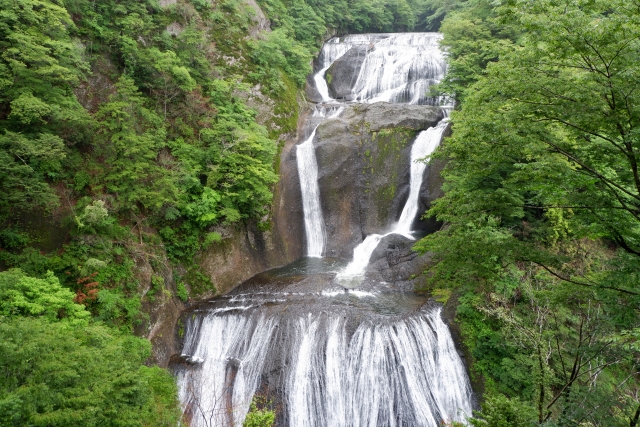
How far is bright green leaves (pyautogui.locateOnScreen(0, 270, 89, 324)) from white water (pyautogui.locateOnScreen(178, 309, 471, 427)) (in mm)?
4147

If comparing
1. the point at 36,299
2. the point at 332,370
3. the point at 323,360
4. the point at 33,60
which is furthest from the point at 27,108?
the point at 332,370

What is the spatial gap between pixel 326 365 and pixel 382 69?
22186mm

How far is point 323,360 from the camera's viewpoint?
10.4m

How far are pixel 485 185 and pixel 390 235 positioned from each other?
239 inches

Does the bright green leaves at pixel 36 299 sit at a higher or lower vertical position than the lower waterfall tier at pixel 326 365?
higher

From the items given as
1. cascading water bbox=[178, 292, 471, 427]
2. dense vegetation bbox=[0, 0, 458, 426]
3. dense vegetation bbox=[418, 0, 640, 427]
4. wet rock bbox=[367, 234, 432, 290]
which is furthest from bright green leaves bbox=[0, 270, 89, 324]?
wet rock bbox=[367, 234, 432, 290]

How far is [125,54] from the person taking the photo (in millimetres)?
13031

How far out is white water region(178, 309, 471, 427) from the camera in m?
9.74

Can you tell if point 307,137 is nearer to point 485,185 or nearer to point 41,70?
point 485,185

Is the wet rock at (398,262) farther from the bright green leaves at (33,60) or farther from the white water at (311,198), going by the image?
the bright green leaves at (33,60)

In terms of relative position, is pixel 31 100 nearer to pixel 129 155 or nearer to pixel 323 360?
pixel 129 155

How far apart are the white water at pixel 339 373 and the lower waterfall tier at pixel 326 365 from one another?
3 cm

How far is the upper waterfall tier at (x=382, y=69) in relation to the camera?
23.9 metres

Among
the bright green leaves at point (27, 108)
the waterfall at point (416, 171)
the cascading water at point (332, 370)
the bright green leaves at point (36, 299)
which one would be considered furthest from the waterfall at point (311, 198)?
the bright green leaves at point (27, 108)
